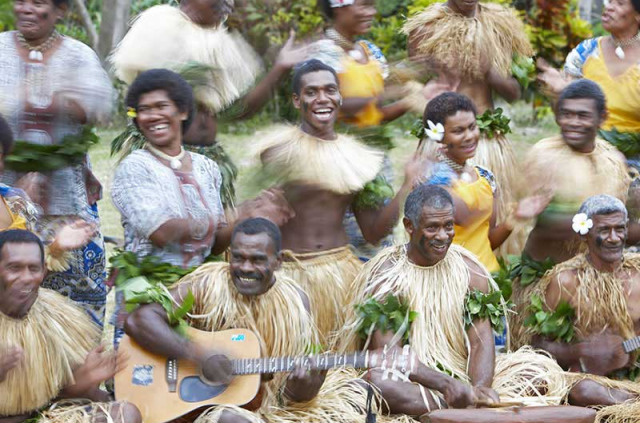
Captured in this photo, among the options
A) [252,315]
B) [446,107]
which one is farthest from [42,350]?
[446,107]

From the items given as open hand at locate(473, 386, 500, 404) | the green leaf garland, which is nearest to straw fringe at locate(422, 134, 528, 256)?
open hand at locate(473, 386, 500, 404)

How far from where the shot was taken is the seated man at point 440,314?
432 centimetres

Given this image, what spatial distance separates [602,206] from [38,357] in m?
2.17

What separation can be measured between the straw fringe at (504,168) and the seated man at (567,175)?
1.25 ft

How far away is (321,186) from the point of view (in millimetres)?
4688

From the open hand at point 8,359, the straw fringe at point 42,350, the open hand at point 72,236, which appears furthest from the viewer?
the open hand at point 72,236

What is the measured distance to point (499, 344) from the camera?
4609 millimetres

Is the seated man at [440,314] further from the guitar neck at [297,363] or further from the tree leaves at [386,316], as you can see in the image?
the guitar neck at [297,363]

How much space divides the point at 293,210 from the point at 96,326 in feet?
2.88

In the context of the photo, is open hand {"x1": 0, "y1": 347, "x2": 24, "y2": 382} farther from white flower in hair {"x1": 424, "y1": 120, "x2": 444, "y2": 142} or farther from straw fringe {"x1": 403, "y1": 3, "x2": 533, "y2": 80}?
straw fringe {"x1": 403, "y1": 3, "x2": 533, "y2": 80}

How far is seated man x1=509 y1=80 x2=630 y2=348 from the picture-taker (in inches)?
194

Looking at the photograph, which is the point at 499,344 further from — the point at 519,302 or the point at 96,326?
the point at 96,326

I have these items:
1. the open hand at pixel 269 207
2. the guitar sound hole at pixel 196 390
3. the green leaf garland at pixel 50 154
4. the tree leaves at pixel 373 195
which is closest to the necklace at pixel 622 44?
the tree leaves at pixel 373 195

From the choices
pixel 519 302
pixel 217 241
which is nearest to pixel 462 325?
pixel 519 302
